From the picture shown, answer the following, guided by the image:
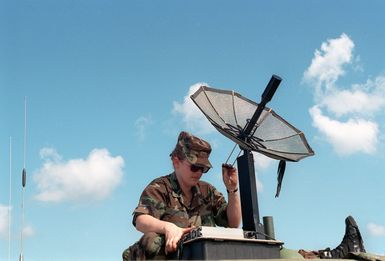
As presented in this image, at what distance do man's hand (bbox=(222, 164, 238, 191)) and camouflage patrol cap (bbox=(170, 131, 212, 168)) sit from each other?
0.76 feet

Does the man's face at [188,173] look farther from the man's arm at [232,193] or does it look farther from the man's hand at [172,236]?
the man's hand at [172,236]

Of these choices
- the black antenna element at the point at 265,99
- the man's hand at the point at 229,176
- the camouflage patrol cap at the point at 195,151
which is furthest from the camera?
the black antenna element at the point at 265,99

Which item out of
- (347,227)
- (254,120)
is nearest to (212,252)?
(254,120)

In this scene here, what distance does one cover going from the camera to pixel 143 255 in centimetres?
557

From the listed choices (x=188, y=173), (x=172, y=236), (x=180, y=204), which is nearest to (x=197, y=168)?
(x=188, y=173)

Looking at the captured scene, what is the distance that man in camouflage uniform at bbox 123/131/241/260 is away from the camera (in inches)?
249

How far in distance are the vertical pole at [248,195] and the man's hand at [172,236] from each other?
1314 millimetres

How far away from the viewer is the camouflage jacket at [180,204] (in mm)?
6334

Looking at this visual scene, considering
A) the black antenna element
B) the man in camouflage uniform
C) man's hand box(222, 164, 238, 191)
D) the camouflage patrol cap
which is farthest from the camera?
the black antenna element

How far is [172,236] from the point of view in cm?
547

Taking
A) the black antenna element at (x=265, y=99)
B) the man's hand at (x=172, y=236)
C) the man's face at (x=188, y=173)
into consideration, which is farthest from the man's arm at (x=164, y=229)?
the black antenna element at (x=265, y=99)

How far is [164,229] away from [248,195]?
141 cm

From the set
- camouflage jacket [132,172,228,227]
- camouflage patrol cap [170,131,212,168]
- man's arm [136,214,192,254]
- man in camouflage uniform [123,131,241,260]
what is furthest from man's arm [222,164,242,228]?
man's arm [136,214,192,254]

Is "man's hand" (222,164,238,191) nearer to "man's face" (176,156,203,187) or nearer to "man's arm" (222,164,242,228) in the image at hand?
"man's arm" (222,164,242,228)
